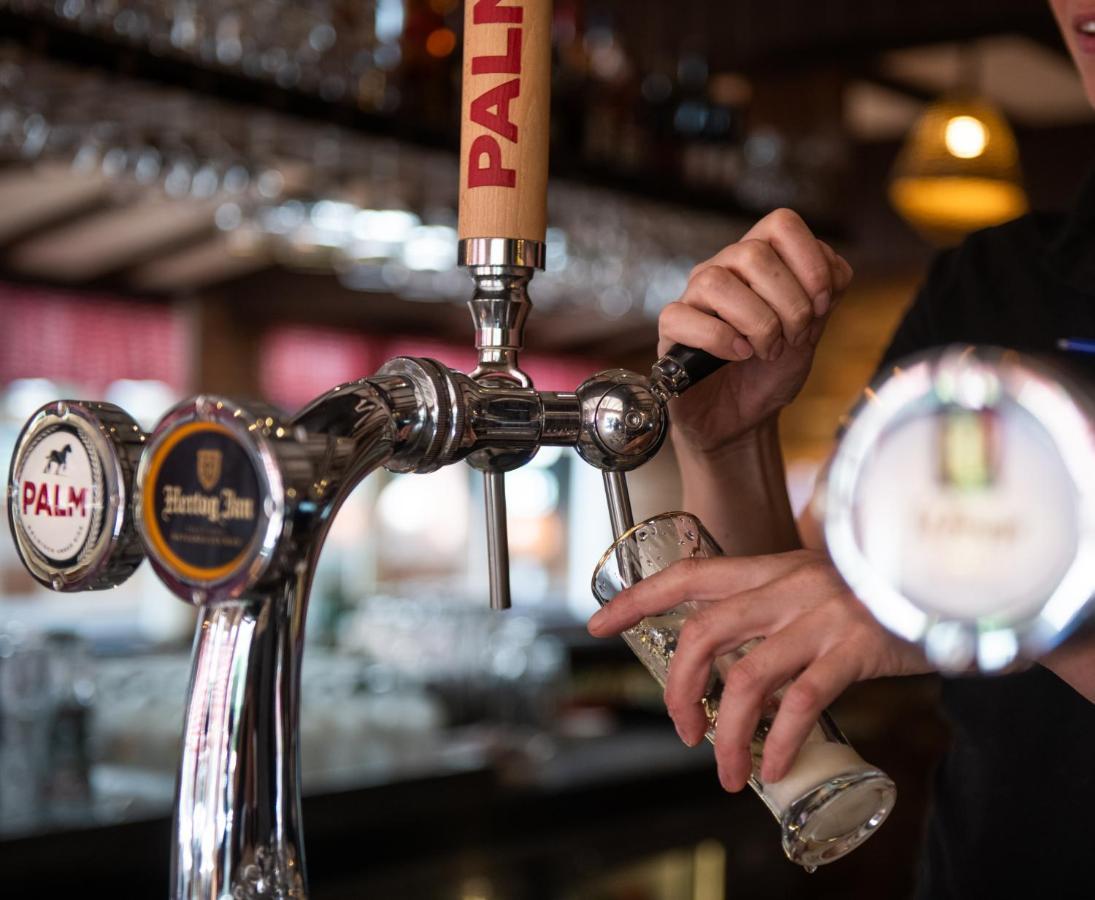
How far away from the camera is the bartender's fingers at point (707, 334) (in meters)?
0.66

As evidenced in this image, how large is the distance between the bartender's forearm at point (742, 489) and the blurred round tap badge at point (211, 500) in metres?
0.48

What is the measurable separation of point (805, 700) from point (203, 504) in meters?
0.20

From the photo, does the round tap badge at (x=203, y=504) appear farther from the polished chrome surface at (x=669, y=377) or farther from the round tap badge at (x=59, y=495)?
the polished chrome surface at (x=669, y=377)

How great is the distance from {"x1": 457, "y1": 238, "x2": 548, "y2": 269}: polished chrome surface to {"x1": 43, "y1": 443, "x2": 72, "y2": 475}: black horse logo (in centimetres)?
16

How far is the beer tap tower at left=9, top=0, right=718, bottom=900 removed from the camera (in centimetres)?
42

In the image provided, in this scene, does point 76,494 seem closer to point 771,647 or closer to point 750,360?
point 771,647

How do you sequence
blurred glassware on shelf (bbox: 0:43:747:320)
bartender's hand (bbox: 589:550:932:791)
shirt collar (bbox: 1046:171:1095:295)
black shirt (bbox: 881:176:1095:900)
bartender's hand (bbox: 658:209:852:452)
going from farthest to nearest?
blurred glassware on shelf (bbox: 0:43:747:320)
shirt collar (bbox: 1046:171:1095:295)
black shirt (bbox: 881:176:1095:900)
bartender's hand (bbox: 658:209:852:452)
bartender's hand (bbox: 589:550:932:791)

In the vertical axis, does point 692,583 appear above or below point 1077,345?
below

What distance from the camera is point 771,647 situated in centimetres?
45

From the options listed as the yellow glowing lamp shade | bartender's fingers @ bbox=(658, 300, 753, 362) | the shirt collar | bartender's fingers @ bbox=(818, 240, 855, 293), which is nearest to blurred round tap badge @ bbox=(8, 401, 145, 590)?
bartender's fingers @ bbox=(658, 300, 753, 362)

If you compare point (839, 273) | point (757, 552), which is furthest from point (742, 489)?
point (839, 273)

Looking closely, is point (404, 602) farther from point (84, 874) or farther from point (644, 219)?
point (84, 874)

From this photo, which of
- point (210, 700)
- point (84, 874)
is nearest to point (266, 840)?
point (210, 700)

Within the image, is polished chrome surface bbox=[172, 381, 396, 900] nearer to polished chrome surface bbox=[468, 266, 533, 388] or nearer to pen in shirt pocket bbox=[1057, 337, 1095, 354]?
polished chrome surface bbox=[468, 266, 533, 388]
